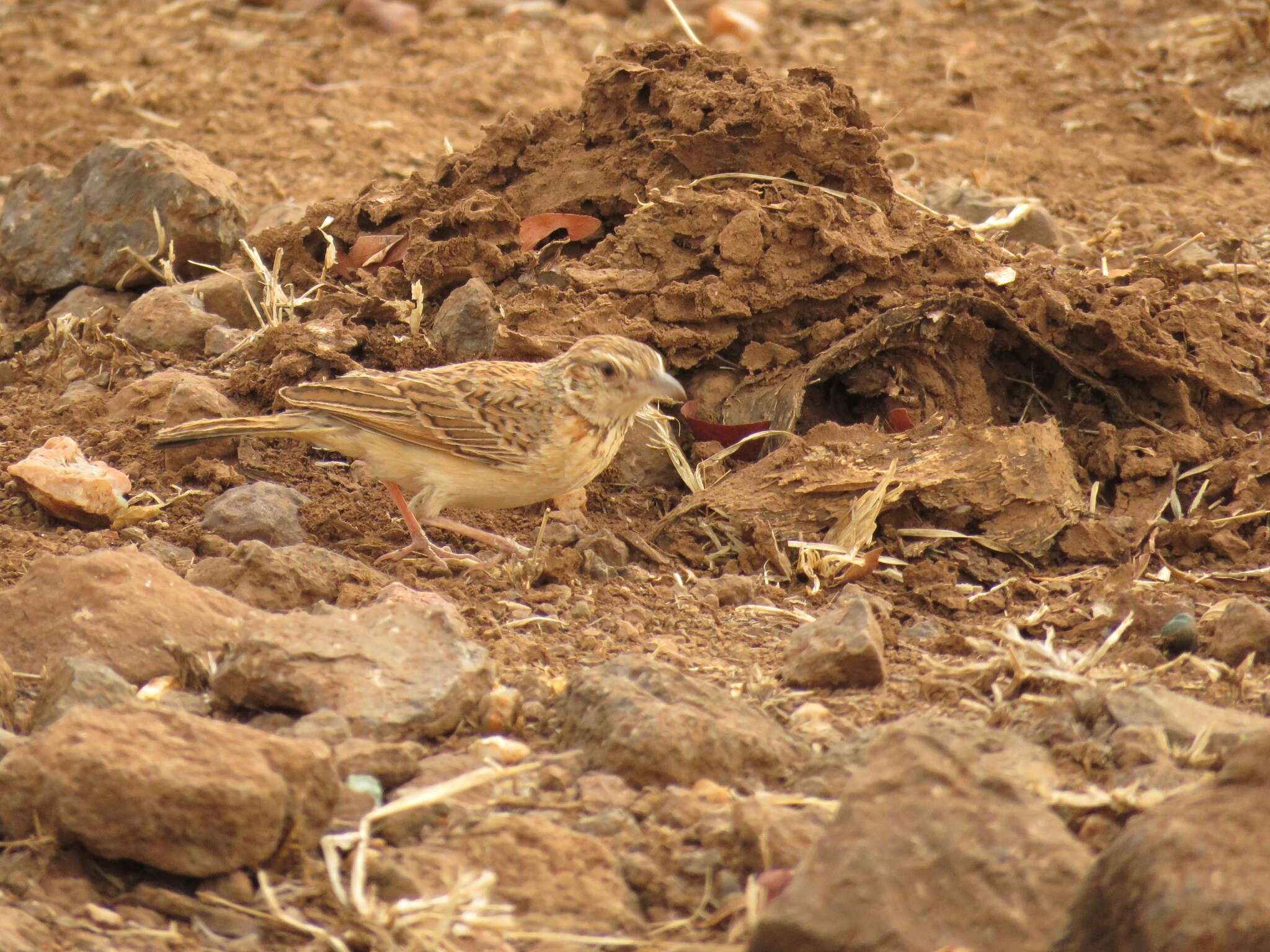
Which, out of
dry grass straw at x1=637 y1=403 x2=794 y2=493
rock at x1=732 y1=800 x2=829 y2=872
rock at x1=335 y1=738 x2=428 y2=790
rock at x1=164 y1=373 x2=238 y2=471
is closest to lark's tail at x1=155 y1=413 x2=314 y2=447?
rock at x1=164 y1=373 x2=238 y2=471

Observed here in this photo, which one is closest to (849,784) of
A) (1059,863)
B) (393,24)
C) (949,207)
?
(1059,863)

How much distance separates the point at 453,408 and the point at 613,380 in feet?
2.15

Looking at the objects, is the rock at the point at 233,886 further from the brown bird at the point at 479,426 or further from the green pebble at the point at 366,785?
the brown bird at the point at 479,426

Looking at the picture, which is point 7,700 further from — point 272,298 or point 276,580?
point 272,298

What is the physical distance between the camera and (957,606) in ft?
20.0

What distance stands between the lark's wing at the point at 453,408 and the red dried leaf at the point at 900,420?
1.59 m

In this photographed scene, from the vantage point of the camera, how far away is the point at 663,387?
21.1 feet

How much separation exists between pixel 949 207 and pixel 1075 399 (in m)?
2.43

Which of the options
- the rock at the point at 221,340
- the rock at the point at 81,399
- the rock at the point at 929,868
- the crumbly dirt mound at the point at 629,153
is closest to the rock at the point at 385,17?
the crumbly dirt mound at the point at 629,153

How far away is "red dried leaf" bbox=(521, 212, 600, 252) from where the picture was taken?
786 cm

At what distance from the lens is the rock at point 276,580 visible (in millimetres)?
5758

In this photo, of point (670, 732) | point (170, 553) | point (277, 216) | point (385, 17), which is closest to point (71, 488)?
point (170, 553)

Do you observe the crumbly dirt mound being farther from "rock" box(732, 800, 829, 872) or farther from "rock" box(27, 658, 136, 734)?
"rock" box(732, 800, 829, 872)

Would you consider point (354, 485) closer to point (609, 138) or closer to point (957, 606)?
point (609, 138)
